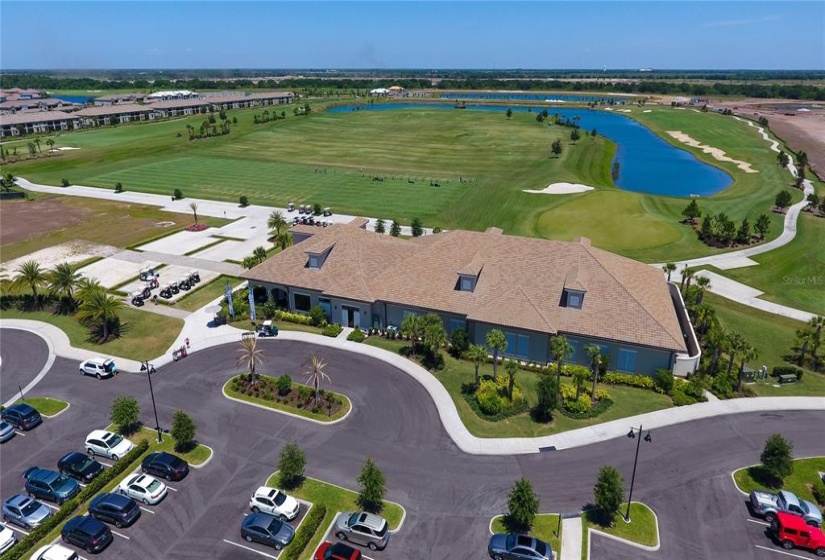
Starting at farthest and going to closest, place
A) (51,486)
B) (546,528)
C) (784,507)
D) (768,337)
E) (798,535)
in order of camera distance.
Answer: (768,337)
(51,486)
(784,507)
(546,528)
(798,535)

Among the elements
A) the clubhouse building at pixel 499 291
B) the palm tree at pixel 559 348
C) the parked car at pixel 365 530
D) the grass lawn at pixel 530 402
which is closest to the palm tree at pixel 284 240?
the clubhouse building at pixel 499 291

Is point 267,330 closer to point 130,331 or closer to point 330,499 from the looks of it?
point 130,331

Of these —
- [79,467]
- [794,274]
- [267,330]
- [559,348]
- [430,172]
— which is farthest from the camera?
[430,172]

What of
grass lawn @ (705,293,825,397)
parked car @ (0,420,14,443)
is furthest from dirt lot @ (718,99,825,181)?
parked car @ (0,420,14,443)

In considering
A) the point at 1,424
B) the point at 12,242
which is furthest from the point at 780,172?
the point at 12,242

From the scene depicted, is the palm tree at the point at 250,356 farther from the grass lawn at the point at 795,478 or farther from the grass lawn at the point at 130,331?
the grass lawn at the point at 795,478

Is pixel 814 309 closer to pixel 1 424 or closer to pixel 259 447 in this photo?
pixel 259 447

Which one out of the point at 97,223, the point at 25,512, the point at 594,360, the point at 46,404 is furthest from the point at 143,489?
the point at 97,223
